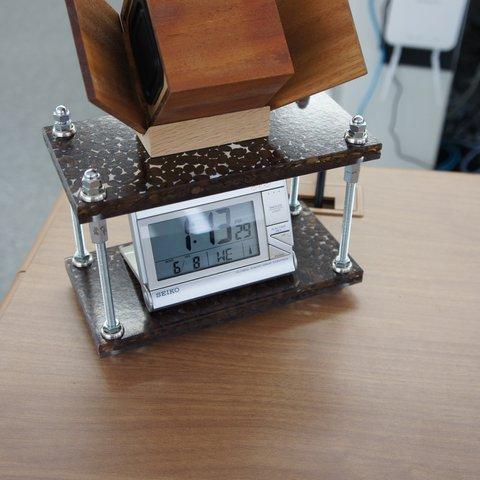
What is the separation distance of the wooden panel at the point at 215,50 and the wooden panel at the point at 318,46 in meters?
0.06

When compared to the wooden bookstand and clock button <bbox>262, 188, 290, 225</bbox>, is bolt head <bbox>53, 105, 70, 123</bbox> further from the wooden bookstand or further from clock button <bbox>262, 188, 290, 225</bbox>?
clock button <bbox>262, 188, 290, 225</bbox>

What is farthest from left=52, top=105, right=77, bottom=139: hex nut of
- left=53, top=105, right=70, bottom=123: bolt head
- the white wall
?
the white wall

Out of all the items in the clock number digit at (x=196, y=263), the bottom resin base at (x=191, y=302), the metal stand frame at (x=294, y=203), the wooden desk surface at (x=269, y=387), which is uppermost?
the clock number digit at (x=196, y=263)

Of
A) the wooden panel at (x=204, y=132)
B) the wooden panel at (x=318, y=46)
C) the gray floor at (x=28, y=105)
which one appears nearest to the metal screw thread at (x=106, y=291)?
the wooden panel at (x=204, y=132)

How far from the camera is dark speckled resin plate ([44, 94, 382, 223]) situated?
65cm

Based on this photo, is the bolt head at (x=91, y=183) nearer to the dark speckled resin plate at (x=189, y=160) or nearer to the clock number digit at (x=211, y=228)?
the dark speckled resin plate at (x=189, y=160)

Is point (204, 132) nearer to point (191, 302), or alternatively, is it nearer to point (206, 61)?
point (206, 61)

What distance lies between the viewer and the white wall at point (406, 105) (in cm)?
161

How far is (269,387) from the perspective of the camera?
2.40ft

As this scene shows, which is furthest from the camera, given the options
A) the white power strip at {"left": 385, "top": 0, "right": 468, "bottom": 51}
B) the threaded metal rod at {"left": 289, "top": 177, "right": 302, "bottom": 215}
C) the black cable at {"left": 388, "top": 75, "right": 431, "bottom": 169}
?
the black cable at {"left": 388, "top": 75, "right": 431, "bottom": 169}

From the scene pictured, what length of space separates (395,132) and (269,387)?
1147 millimetres

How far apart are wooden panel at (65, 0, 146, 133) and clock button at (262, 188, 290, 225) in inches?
6.8

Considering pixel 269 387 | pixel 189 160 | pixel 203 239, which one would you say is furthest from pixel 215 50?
pixel 269 387

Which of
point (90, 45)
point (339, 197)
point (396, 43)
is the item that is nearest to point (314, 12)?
point (90, 45)
